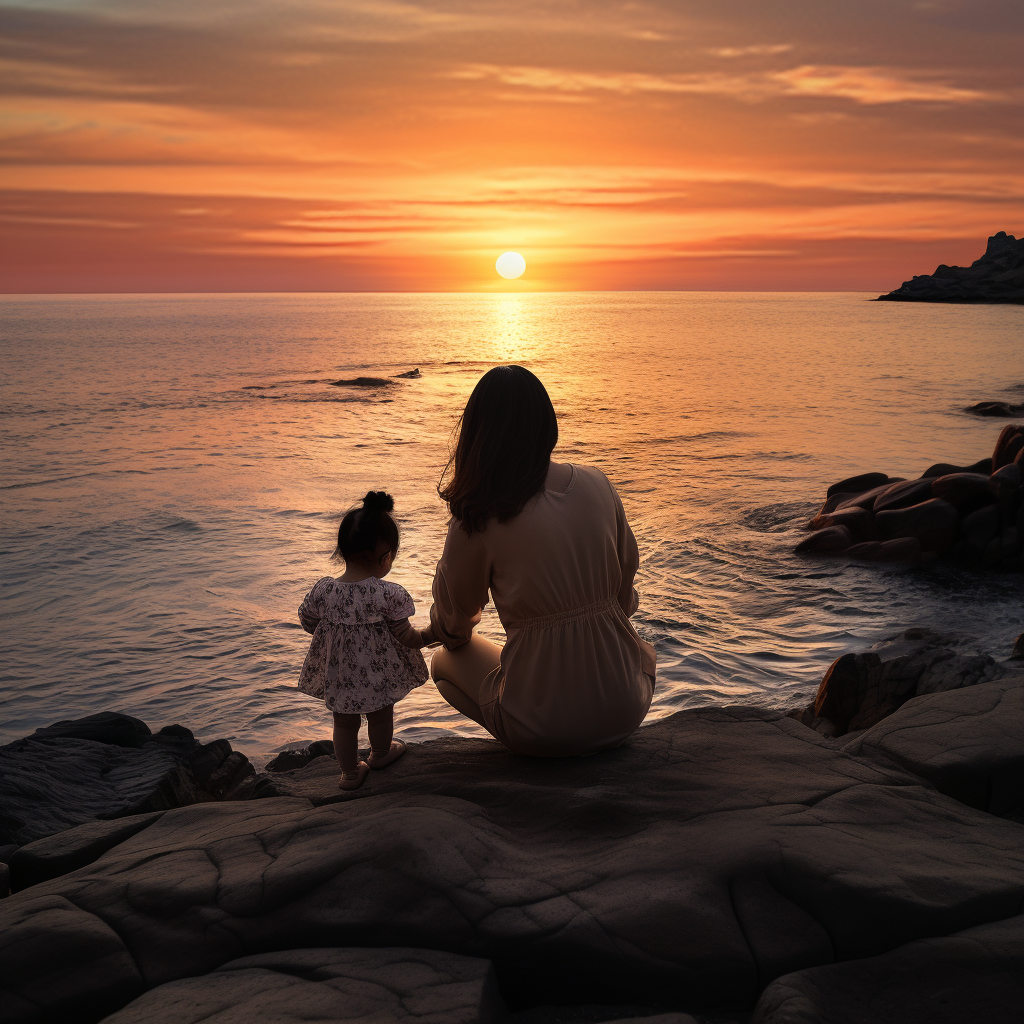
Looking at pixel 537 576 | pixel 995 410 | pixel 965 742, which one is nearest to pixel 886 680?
pixel 965 742

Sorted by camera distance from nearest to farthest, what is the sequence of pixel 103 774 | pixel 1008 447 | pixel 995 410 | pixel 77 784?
pixel 77 784
pixel 103 774
pixel 1008 447
pixel 995 410

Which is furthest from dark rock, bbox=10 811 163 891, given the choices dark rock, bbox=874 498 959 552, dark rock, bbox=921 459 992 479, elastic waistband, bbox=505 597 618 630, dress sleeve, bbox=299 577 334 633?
dark rock, bbox=921 459 992 479

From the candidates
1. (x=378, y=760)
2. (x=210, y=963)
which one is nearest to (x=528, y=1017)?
(x=210, y=963)

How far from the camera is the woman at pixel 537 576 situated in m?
3.38

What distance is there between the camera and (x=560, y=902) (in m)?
2.53

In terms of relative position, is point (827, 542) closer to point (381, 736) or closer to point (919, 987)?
point (381, 736)

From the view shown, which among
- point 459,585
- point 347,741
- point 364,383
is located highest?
point 364,383

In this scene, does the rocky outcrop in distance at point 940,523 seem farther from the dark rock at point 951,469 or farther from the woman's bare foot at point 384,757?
the woman's bare foot at point 384,757

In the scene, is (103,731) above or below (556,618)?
below

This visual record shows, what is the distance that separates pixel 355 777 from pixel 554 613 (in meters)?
1.45

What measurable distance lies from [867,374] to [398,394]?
2363cm

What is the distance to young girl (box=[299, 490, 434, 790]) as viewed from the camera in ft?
13.7

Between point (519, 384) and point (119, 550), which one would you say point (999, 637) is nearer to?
point (519, 384)

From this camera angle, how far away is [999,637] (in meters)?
8.90
